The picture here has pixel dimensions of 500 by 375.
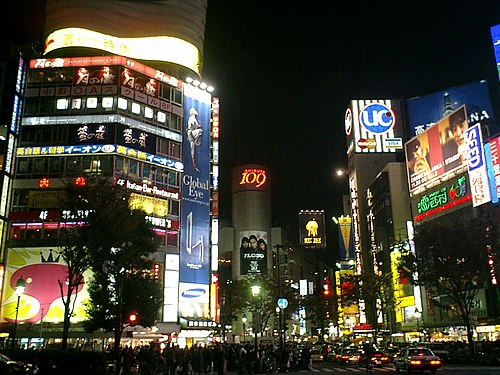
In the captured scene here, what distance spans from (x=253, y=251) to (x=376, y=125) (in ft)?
135

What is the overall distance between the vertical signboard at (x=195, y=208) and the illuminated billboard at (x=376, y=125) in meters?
54.3

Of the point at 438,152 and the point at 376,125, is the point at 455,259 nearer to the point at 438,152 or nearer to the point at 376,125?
the point at 438,152

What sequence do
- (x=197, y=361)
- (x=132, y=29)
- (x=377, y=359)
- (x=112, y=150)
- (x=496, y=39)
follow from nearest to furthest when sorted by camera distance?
(x=197, y=361), (x=377, y=359), (x=112, y=150), (x=496, y=39), (x=132, y=29)

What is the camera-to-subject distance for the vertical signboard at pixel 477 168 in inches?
2159

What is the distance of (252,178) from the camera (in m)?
122

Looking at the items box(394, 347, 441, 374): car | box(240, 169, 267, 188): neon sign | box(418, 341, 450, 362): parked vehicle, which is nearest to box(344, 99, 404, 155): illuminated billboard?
box(240, 169, 267, 188): neon sign

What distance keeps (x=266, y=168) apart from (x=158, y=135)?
67.2m

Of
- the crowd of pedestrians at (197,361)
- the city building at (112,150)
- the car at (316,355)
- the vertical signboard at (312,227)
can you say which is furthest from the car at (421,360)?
the vertical signboard at (312,227)

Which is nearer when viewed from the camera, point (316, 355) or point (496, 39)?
point (316, 355)

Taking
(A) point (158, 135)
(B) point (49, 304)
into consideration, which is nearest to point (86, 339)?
(B) point (49, 304)

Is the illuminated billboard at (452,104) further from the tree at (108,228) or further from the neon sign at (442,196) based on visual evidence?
the tree at (108,228)

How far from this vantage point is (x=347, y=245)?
115312mm

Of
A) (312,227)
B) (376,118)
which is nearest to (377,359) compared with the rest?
(312,227)

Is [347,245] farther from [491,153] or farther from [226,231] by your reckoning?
[491,153]
